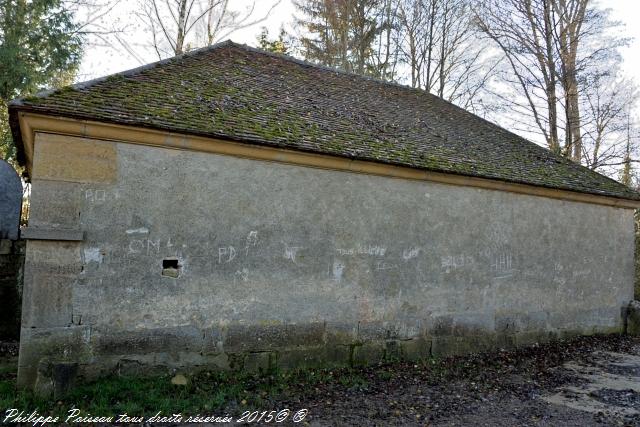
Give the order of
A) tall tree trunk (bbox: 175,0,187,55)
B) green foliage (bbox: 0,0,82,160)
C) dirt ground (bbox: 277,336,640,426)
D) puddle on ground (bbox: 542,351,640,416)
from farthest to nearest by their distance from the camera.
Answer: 1. tall tree trunk (bbox: 175,0,187,55)
2. green foliage (bbox: 0,0,82,160)
3. puddle on ground (bbox: 542,351,640,416)
4. dirt ground (bbox: 277,336,640,426)

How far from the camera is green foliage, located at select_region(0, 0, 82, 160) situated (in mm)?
13352

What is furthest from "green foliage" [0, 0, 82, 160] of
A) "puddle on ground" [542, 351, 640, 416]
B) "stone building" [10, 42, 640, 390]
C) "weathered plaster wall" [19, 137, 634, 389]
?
"puddle on ground" [542, 351, 640, 416]

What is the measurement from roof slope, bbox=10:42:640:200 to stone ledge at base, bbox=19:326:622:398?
2783mm

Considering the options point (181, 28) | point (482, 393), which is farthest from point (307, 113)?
point (181, 28)

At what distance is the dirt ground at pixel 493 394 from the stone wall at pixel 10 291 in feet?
19.4

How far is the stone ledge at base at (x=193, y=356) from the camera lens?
5.43m

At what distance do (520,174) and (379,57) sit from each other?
33.8 feet

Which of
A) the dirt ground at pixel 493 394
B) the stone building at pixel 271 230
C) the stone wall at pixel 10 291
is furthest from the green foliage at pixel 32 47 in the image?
the dirt ground at pixel 493 394

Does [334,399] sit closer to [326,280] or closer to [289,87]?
[326,280]

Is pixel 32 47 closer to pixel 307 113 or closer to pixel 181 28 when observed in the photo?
pixel 181 28

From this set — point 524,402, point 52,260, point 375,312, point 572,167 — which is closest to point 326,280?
point 375,312

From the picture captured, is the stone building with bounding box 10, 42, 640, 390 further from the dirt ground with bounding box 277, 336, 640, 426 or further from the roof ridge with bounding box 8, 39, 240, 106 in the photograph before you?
the dirt ground with bounding box 277, 336, 640, 426

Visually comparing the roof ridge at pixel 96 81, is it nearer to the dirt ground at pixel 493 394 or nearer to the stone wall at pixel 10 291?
the stone wall at pixel 10 291

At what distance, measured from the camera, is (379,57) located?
18203 millimetres
